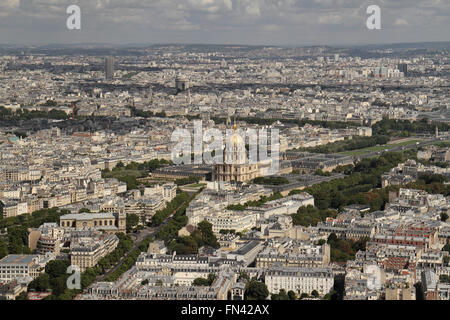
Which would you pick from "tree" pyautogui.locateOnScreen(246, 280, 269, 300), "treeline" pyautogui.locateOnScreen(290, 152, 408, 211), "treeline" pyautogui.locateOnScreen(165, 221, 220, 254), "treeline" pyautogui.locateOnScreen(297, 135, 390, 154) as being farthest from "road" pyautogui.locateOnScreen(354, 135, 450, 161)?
"tree" pyautogui.locateOnScreen(246, 280, 269, 300)

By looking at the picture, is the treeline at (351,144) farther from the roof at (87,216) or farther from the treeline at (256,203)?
the roof at (87,216)

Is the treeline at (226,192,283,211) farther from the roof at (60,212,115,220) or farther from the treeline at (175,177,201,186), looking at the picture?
the treeline at (175,177,201,186)

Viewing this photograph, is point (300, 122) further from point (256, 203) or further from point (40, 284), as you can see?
point (40, 284)

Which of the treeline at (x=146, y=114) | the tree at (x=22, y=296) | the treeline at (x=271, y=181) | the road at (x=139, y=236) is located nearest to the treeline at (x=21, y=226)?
the road at (x=139, y=236)

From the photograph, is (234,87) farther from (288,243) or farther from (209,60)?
(288,243)

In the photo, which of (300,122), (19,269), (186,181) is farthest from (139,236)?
(300,122)

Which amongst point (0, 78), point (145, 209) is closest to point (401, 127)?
point (145, 209)
